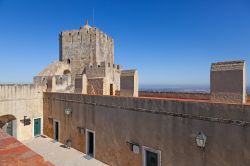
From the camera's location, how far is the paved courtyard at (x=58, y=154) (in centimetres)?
973

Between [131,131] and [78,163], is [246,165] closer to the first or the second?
[131,131]

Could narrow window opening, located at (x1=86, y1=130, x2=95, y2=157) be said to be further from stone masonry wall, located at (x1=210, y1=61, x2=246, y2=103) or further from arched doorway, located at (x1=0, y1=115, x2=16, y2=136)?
stone masonry wall, located at (x1=210, y1=61, x2=246, y2=103)

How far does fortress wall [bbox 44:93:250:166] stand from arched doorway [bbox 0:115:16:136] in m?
4.31

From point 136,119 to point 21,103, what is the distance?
8.97 m

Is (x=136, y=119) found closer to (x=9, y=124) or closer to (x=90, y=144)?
(x=90, y=144)

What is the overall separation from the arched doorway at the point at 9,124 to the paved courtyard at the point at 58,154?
127 cm

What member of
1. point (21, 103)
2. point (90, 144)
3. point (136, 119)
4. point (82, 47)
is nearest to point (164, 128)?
point (136, 119)

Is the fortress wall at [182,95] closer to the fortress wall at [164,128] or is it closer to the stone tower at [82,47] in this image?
the fortress wall at [164,128]

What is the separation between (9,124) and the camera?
13117 mm

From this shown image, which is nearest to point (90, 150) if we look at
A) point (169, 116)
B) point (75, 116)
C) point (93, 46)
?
point (75, 116)

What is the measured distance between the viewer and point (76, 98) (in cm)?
1135

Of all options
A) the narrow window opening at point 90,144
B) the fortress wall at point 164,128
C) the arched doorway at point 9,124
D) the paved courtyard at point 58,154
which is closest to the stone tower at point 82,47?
the arched doorway at point 9,124

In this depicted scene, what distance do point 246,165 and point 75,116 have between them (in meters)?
8.84

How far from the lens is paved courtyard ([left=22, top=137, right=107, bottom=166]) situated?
9.73 meters
